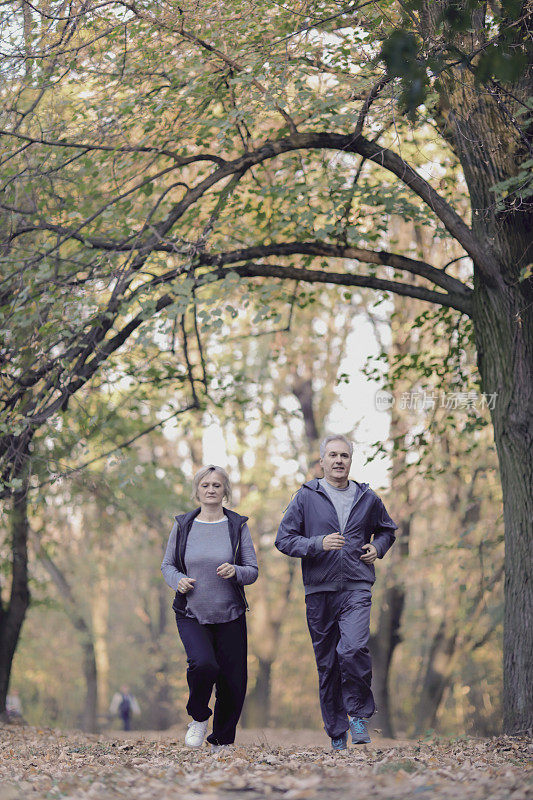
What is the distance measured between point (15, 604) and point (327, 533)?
265 inches

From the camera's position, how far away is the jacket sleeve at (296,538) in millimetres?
5906

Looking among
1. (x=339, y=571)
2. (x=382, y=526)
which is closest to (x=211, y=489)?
(x=339, y=571)

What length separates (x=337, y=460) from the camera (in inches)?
244

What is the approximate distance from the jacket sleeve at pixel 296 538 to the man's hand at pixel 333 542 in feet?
0.16

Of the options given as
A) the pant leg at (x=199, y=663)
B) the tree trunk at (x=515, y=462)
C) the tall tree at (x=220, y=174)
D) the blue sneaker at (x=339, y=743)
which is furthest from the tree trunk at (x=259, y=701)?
the pant leg at (x=199, y=663)

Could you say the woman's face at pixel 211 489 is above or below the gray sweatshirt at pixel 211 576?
above

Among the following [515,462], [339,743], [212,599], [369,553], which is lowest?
[339,743]

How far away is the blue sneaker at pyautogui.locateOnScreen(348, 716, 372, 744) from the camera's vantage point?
574 cm

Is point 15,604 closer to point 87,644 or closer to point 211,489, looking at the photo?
point 87,644

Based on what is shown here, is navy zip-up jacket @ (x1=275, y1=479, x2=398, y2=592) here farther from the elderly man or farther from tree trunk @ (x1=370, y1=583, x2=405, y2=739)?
tree trunk @ (x1=370, y1=583, x2=405, y2=739)

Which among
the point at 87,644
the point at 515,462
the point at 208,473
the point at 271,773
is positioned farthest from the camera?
the point at 87,644

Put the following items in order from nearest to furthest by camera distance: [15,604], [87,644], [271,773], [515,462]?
[271,773] < [515,462] < [15,604] < [87,644]

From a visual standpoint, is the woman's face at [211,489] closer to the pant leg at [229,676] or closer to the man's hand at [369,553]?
the pant leg at [229,676]

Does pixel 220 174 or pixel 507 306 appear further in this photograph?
pixel 220 174
